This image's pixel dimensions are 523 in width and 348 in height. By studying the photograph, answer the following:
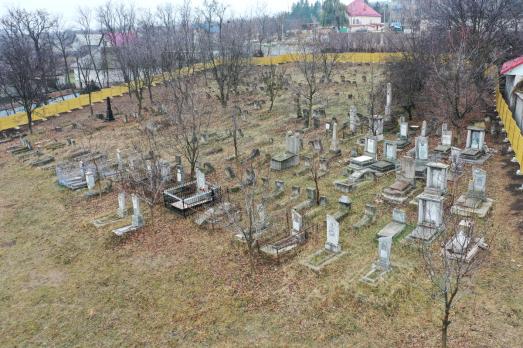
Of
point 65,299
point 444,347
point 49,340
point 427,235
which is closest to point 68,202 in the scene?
point 65,299

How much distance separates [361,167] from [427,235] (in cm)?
583

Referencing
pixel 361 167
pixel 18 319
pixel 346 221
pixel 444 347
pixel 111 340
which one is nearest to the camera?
A: pixel 444 347

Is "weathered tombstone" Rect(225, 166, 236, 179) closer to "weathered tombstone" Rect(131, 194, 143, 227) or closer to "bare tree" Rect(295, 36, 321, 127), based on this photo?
"weathered tombstone" Rect(131, 194, 143, 227)

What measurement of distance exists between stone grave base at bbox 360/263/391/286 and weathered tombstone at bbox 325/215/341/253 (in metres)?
1.26

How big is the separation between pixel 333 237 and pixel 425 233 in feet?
8.36

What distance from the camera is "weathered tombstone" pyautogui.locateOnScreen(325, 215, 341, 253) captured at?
11952mm

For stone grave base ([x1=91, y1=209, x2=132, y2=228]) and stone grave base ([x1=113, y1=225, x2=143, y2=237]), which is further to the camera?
stone grave base ([x1=91, y1=209, x2=132, y2=228])

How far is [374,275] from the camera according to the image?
1079 cm

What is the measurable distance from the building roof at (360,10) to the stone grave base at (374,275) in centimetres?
9204

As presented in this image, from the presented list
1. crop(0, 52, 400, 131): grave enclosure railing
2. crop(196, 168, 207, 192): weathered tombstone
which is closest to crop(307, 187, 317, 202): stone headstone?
crop(196, 168, 207, 192): weathered tombstone

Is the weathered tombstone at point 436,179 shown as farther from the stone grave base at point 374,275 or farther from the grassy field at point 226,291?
the stone grave base at point 374,275

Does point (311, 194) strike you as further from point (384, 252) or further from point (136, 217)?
point (136, 217)

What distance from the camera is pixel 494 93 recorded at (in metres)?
29.0

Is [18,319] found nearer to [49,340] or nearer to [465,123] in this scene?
[49,340]
